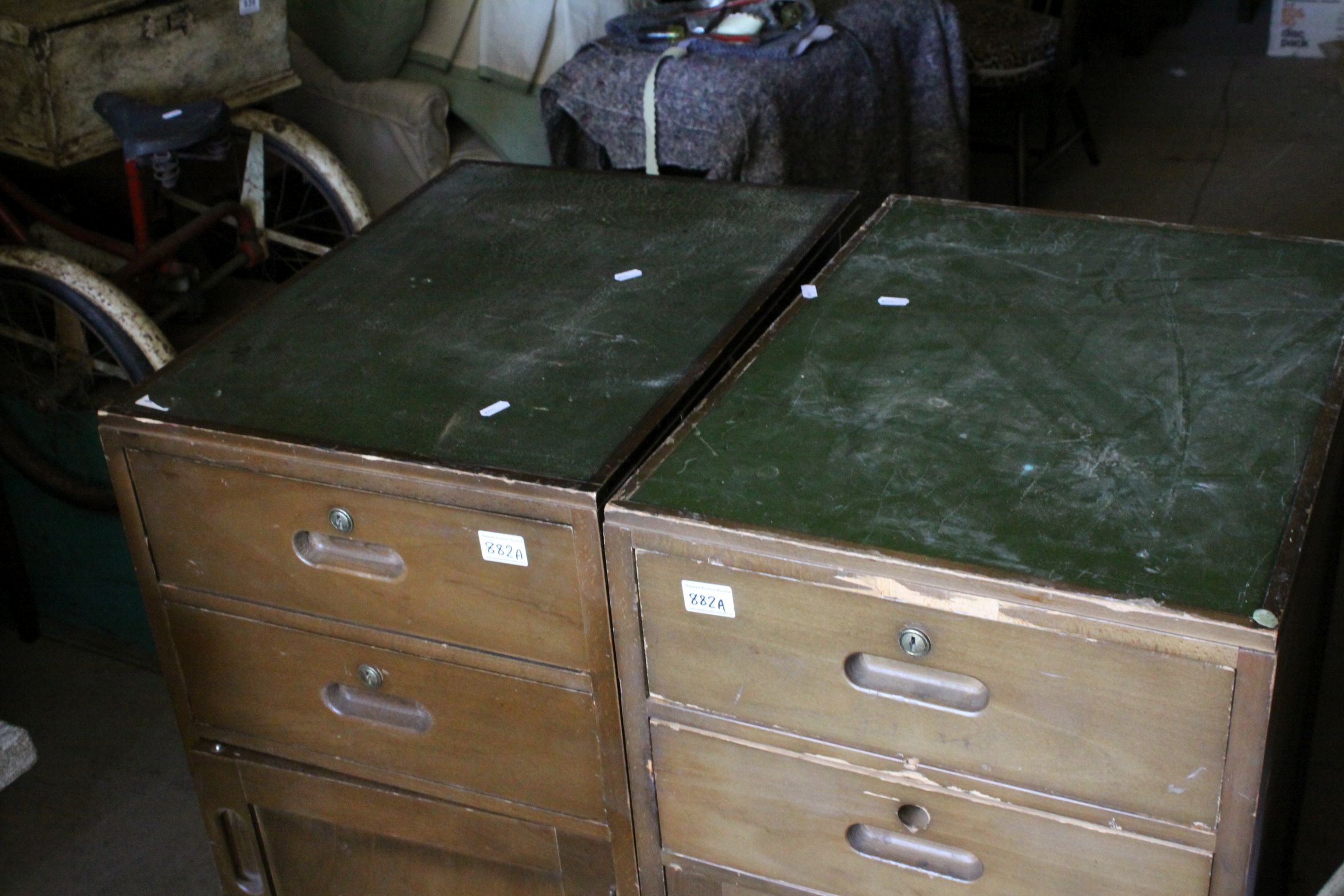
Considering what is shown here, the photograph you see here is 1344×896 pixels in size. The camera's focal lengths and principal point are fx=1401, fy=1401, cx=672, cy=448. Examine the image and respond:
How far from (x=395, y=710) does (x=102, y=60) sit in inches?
58.5

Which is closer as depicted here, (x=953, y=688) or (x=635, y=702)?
(x=953, y=688)

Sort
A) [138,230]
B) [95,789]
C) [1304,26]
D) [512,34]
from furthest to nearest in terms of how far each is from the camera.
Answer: [1304,26]
[512,34]
[138,230]
[95,789]

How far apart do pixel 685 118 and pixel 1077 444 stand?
170 centimetres

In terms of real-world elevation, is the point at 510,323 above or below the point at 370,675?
above

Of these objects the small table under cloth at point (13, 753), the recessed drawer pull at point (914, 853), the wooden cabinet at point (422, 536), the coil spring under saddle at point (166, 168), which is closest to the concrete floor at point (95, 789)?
the wooden cabinet at point (422, 536)

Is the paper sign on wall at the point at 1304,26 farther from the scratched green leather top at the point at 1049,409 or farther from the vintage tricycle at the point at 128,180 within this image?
the scratched green leather top at the point at 1049,409

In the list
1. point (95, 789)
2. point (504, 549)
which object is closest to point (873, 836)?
point (504, 549)

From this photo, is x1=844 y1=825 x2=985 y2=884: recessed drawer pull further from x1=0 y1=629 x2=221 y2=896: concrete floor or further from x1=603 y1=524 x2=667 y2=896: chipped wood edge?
x1=0 y1=629 x2=221 y2=896: concrete floor

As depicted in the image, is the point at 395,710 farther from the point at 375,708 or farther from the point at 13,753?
the point at 13,753

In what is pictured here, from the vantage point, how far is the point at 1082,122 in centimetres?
404

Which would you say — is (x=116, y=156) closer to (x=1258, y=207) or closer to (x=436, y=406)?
(x=436, y=406)

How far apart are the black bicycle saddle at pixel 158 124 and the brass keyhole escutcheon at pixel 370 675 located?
4.12 ft

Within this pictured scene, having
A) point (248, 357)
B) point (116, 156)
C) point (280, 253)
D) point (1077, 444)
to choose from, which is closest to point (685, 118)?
point (280, 253)

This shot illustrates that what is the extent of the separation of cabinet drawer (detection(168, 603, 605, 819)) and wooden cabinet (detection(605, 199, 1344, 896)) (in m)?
0.08
